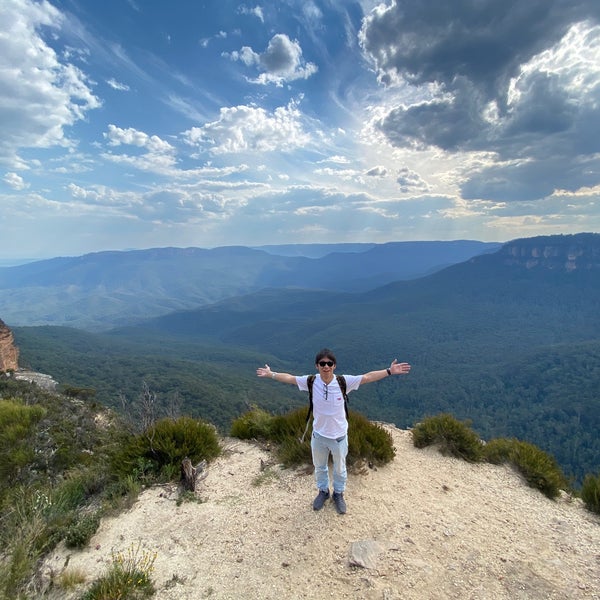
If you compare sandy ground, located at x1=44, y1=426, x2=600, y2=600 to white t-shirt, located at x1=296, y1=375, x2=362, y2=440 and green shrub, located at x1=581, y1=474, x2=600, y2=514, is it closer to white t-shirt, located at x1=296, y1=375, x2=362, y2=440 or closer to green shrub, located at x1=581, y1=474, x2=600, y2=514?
green shrub, located at x1=581, y1=474, x2=600, y2=514

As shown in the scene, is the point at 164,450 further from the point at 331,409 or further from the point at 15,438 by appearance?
the point at 15,438

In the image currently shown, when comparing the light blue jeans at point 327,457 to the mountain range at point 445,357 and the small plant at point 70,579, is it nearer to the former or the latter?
the small plant at point 70,579

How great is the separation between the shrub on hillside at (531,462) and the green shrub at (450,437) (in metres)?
0.27

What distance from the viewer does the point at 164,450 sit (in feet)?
21.5

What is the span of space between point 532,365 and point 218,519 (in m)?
113

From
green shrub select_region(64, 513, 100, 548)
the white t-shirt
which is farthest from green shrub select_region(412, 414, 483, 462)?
green shrub select_region(64, 513, 100, 548)

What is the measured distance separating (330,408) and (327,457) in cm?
81

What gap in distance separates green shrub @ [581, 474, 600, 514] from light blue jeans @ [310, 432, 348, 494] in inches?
172

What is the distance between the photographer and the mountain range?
6391 cm

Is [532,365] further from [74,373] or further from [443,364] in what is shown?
[74,373]

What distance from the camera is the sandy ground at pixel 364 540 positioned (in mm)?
3912

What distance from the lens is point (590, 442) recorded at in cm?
5825

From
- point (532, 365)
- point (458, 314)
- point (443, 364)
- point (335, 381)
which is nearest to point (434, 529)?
point (335, 381)

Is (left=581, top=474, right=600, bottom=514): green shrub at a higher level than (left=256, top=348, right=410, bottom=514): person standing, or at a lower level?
lower
